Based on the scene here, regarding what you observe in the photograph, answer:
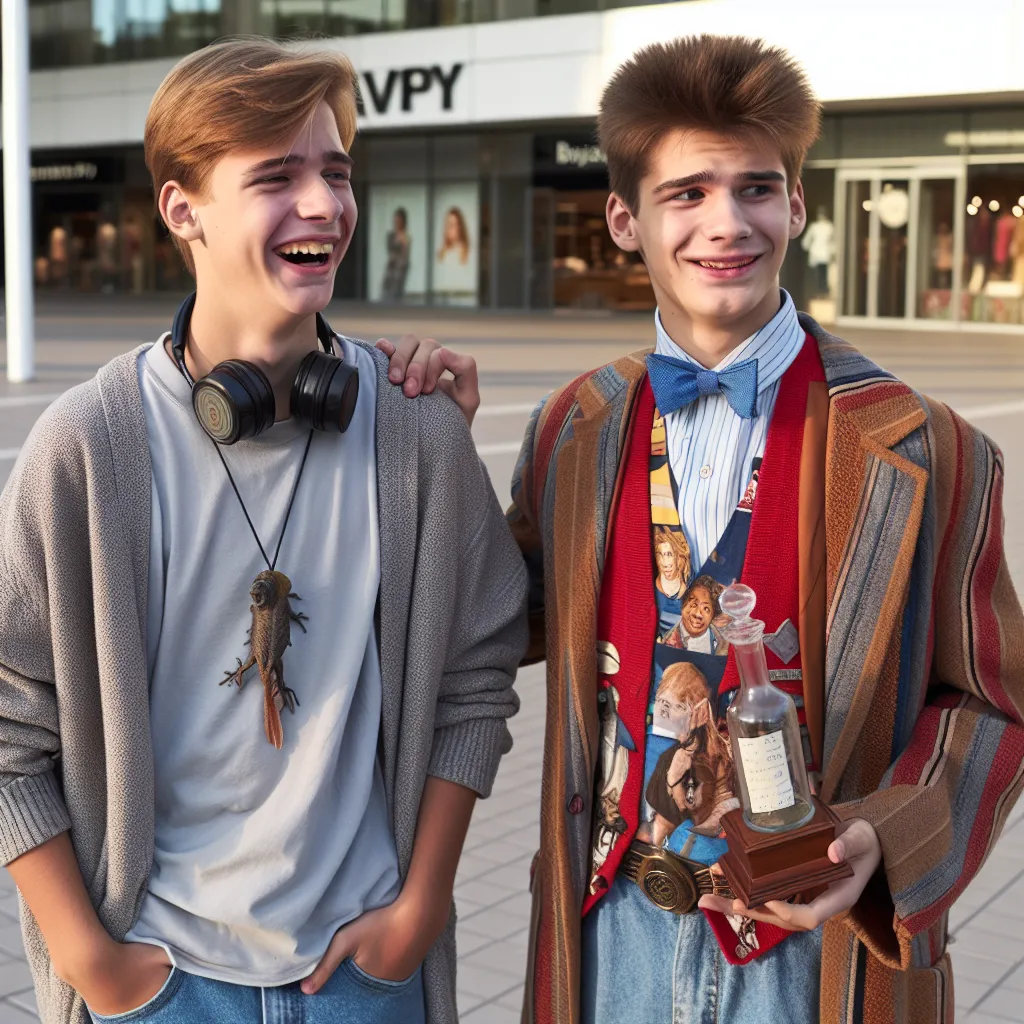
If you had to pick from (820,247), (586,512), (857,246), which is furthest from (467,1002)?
(820,247)

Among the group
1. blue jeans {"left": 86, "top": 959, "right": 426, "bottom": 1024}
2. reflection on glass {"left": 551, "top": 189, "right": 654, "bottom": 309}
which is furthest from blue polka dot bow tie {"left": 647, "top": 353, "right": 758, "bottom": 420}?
reflection on glass {"left": 551, "top": 189, "right": 654, "bottom": 309}

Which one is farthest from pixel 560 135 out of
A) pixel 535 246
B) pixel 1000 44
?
pixel 1000 44

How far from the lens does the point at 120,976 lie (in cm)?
196

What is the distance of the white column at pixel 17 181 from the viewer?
15.1 meters

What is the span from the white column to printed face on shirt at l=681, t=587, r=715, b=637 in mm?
14242

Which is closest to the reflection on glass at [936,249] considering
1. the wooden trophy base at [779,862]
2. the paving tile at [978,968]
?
Result: the paving tile at [978,968]

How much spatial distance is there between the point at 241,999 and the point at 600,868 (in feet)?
1.84

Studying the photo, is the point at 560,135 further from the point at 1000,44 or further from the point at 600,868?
the point at 600,868

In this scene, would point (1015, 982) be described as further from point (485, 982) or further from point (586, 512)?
point (586, 512)

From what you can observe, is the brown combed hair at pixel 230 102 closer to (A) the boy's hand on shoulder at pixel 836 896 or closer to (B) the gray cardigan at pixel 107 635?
(B) the gray cardigan at pixel 107 635

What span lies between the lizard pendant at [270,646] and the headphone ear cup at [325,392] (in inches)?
8.8

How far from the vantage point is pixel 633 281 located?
103 feet

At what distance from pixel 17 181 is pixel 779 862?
15.3 m

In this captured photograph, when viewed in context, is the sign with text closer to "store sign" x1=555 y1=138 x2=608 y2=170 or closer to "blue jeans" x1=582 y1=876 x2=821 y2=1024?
"store sign" x1=555 y1=138 x2=608 y2=170
